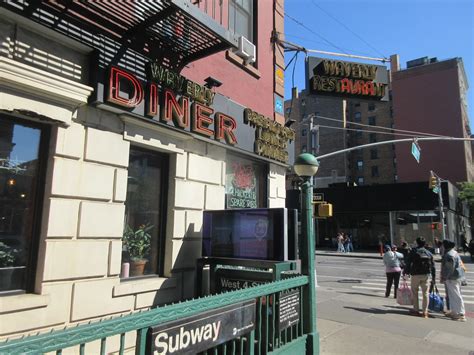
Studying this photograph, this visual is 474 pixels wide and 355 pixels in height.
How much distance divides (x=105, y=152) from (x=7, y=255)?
68.7 inches

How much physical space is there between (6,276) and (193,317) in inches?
102

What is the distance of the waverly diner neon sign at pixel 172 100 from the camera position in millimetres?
5562

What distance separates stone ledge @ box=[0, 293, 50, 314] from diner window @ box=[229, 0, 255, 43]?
6411mm

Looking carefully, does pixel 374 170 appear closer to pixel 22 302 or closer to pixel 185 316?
pixel 22 302

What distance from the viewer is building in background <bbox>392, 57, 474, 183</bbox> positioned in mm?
57156

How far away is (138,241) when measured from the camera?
626 centimetres

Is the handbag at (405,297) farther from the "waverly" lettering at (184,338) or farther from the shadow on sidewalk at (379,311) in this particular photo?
the "waverly" lettering at (184,338)

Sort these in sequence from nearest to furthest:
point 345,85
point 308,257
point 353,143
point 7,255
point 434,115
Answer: point 7,255 → point 308,257 → point 345,85 → point 434,115 → point 353,143

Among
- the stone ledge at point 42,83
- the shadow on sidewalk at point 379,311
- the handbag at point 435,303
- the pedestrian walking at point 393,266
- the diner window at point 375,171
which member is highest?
the diner window at point 375,171

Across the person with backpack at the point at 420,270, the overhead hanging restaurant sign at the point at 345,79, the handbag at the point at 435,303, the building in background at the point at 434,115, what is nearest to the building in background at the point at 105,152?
the person with backpack at the point at 420,270

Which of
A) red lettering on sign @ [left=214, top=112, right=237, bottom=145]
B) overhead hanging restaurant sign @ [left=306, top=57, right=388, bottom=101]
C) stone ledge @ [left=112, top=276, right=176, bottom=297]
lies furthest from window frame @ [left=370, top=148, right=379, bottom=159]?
stone ledge @ [left=112, top=276, right=176, bottom=297]

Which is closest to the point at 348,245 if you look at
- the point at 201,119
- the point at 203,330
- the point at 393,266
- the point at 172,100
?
the point at 393,266

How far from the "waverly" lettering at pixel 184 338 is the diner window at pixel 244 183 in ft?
15.4

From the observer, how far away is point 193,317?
3.24 m
